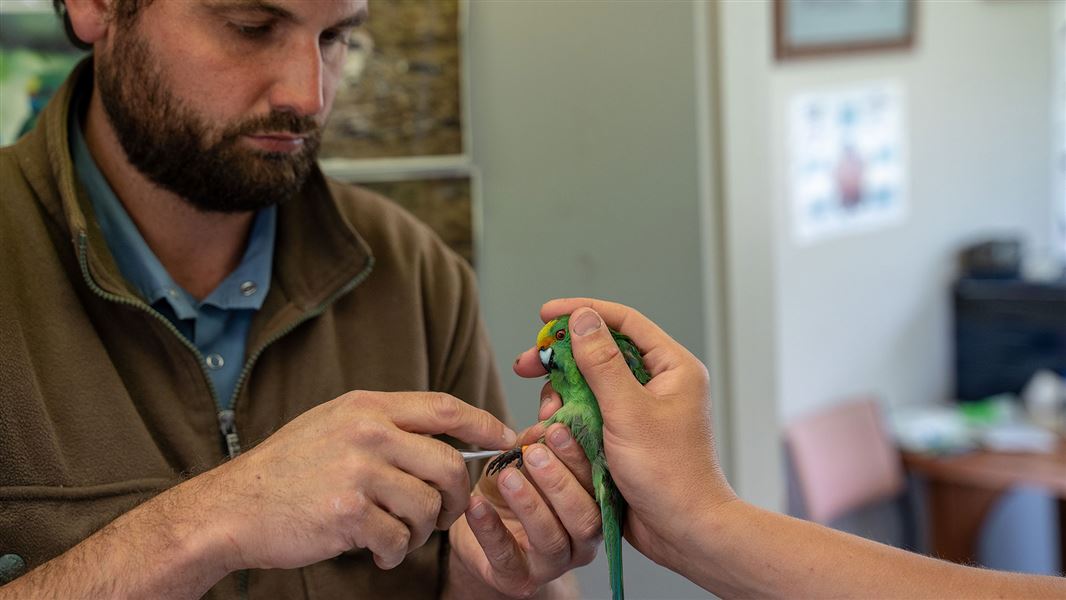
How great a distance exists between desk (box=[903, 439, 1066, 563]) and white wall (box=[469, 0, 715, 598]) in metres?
2.11

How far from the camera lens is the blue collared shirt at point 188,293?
1.13 metres

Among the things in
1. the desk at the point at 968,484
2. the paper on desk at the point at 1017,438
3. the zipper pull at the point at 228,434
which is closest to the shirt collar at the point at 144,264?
the zipper pull at the point at 228,434

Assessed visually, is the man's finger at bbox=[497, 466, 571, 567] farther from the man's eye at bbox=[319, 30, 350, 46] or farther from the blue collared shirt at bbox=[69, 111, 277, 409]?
the man's eye at bbox=[319, 30, 350, 46]

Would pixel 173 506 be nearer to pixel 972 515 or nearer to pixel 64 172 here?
pixel 64 172

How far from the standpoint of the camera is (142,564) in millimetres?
904

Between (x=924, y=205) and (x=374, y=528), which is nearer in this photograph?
(x=374, y=528)

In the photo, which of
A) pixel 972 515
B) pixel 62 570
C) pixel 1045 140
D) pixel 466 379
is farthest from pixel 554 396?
pixel 1045 140

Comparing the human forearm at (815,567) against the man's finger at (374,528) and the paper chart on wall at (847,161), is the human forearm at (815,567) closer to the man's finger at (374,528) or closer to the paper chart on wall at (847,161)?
the man's finger at (374,528)

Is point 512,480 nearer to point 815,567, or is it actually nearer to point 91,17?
point 815,567

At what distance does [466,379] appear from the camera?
4.12 feet

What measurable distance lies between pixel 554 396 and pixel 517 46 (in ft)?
2.15

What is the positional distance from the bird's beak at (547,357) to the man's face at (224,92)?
0.37m

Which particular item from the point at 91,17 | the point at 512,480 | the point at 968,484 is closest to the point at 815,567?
the point at 512,480

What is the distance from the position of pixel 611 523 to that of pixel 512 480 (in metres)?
0.10
